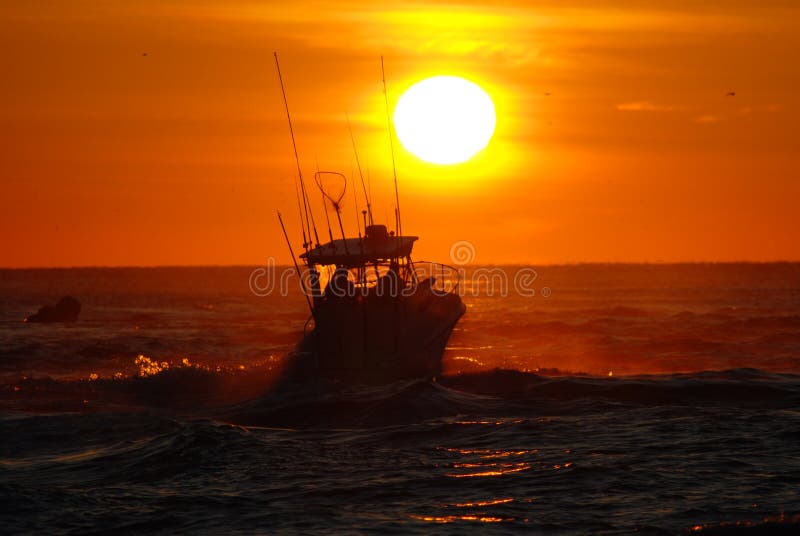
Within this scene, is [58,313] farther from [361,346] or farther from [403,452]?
[403,452]

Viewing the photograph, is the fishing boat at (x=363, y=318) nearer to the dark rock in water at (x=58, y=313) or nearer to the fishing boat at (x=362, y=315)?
the fishing boat at (x=362, y=315)

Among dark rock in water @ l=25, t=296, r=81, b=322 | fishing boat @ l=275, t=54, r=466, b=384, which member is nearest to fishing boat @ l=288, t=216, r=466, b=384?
fishing boat @ l=275, t=54, r=466, b=384

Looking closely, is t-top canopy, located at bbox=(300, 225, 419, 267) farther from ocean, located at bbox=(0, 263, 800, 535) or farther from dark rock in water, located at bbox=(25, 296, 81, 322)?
dark rock in water, located at bbox=(25, 296, 81, 322)

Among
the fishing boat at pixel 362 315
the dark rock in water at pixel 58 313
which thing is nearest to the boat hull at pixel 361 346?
the fishing boat at pixel 362 315

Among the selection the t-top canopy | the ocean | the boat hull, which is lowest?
the ocean

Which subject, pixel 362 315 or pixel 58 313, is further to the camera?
pixel 58 313

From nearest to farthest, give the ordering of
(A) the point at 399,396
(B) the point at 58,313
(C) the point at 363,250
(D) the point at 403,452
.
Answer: (D) the point at 403,452
(A) the point at 399,396
(C) the point at 363,250
(B) the point at 58,313

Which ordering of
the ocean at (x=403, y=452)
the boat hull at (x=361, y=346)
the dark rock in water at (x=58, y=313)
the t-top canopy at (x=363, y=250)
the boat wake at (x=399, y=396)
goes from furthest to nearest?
the dark rock in water at (x=58, y=313), the t-top canopy at (x=363, y=250), the boat hull at (x=361, y=346), the boat wake at (x=399, y=396), the ocean at (x=403, y=452)

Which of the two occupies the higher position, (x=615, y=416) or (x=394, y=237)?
(x=394, y=237)

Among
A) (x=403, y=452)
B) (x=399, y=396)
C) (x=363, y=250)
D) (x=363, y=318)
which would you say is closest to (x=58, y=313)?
(x=363, y=250)

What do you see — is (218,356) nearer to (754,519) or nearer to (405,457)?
(405,457)

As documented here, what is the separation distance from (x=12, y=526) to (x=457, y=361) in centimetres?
2077

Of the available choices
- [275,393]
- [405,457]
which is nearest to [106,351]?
[275,393]

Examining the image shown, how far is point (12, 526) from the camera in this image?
11359 mm
